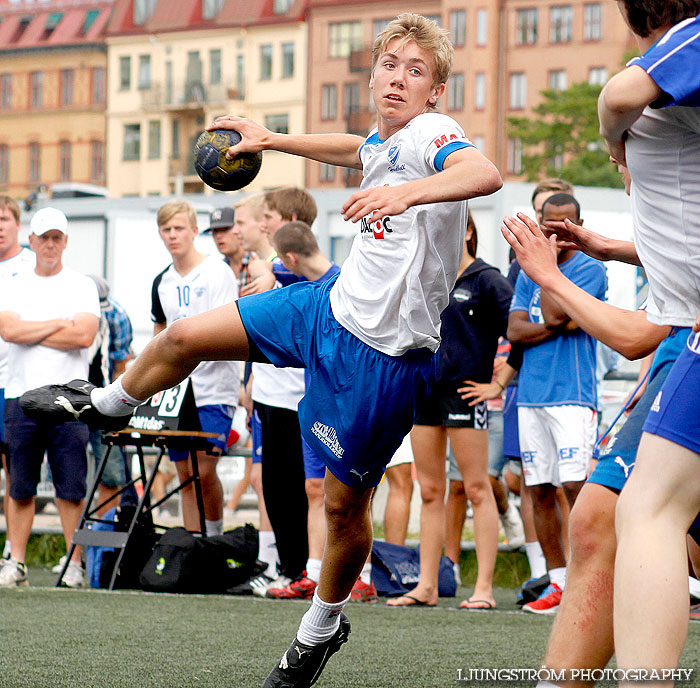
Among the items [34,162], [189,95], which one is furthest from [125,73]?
[34,162]

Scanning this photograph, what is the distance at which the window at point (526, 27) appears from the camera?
64250mm

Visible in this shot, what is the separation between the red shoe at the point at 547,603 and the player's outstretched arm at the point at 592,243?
3.59 meters

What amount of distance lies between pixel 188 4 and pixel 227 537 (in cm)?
6579

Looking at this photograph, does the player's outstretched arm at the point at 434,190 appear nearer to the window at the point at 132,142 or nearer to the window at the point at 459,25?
the window at the point at 459,25

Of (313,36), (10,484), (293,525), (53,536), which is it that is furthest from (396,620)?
(313,36)

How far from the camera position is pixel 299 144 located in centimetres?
493

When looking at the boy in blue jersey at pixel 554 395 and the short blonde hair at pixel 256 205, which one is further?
the short blonde hair at pixel 256 205

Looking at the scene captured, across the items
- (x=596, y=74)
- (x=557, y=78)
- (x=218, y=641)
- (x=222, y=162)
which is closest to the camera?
(x=222, y=162)

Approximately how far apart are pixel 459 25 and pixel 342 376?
204 feet

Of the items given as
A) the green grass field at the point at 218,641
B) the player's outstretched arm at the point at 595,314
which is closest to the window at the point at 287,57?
the green grass field at the point at 218,641

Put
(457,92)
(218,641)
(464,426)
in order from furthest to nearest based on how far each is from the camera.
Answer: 1. (457,92)
2. (464,426)
3. (218,641)

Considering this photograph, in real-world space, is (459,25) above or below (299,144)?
above

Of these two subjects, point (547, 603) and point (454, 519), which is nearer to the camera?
point (547, 603)

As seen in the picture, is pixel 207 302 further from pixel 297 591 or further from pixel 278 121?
pixel 278 121
